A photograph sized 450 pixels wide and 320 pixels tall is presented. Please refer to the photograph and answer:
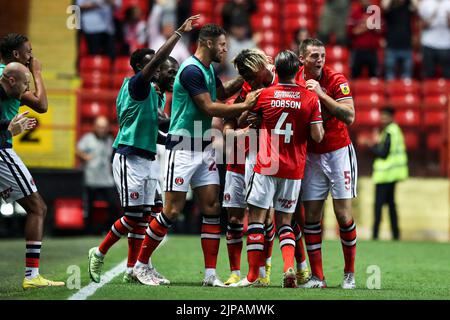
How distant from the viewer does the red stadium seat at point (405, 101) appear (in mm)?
19898

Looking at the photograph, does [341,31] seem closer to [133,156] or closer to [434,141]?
[434,141]

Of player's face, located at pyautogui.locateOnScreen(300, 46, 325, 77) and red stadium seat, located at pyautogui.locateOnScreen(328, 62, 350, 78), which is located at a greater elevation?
red stadium seat, located at pyautogui.locateOnScreen(328, 62, 350, 78)

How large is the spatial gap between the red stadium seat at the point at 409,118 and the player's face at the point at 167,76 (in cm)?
994

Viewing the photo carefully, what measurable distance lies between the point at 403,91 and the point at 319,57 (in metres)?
11.4

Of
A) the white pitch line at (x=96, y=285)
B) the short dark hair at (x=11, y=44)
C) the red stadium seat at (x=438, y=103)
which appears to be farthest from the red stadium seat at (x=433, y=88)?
the short dark hair at (x=11, y=44)

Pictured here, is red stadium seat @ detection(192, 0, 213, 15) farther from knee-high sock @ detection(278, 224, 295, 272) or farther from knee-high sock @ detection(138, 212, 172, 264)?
knee-high sock @ detection(278, 224, 295, 272)

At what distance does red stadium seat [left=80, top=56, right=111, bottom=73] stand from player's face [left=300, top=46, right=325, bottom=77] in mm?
13115

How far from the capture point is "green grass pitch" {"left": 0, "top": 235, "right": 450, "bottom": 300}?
8.95 m

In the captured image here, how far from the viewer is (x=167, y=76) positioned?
421 inches

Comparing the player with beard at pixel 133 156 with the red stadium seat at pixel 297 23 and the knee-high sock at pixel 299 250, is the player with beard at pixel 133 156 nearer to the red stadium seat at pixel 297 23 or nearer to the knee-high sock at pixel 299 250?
the knee-high sock at pixel 299 250

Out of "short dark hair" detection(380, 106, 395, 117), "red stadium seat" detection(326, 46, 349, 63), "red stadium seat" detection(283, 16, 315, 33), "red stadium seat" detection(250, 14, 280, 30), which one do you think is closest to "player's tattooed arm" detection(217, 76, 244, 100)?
"short dark hair" detection(380, 106, 395, 117)

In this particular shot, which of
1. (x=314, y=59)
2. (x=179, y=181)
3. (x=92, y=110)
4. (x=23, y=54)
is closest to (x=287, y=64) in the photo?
(x=314, y=59)

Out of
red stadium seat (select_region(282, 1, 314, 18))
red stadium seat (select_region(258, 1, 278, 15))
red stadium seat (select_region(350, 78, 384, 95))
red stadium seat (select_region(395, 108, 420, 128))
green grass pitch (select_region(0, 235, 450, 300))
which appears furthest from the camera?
red stadium seat (select_region(258, 1, 278, 15))
